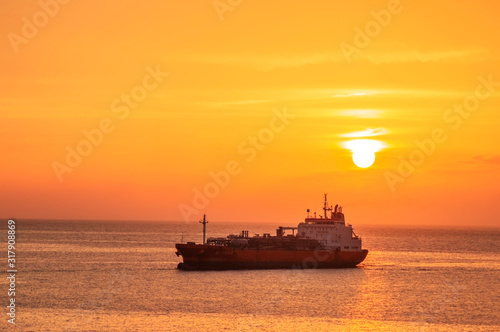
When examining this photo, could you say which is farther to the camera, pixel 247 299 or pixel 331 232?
pixel 331 232

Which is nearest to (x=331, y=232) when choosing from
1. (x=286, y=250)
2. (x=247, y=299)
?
(x=286, y=250)

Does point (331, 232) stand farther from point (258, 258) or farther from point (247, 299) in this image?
point (247, 299)

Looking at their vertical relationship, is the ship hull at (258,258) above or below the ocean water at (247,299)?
above

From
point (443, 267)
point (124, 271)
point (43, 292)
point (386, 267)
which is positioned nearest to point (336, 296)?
point (43, 292)

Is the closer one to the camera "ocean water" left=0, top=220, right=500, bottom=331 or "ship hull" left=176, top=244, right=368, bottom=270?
"ocean water" left=0, top=220, right=500, bottom=331

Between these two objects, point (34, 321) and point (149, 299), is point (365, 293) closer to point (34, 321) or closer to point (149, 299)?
point (149, 299)

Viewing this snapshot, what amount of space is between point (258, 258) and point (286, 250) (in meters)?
4.31

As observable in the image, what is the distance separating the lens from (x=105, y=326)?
1729 inches

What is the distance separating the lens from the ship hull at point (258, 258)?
8188cm

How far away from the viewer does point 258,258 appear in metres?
85.5

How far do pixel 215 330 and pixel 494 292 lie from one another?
116 feet

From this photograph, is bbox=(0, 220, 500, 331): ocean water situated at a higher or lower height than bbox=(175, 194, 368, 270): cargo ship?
lower

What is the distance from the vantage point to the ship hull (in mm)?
81875

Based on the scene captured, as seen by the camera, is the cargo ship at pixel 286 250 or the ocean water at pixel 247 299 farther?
the cargo ship at pixel 286 250
